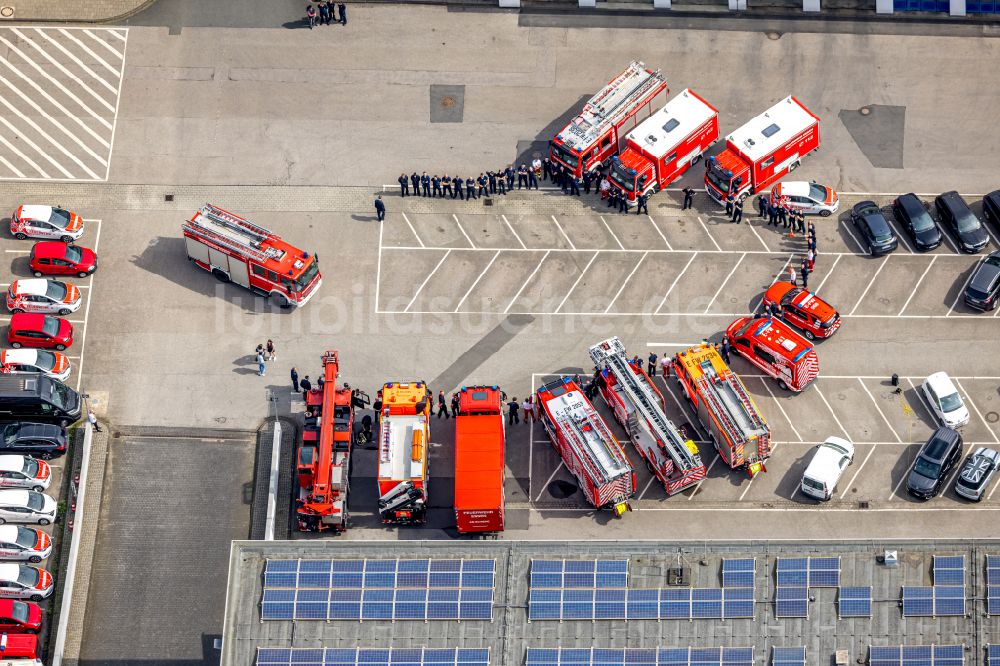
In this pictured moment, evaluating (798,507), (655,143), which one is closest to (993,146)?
(655,143)

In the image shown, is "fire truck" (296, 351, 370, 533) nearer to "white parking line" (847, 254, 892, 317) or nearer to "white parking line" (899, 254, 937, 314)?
"white parking line" (847, 254, 892, 317)

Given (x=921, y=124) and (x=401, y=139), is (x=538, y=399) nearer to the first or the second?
(x=401, y=139)

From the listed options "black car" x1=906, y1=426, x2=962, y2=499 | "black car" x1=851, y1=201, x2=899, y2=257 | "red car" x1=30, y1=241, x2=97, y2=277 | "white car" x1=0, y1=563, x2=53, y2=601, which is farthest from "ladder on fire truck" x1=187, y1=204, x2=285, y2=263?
"black car" x1=906, y1=426, x2=962, y2=499

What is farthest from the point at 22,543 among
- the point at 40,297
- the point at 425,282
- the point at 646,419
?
the point at 646,419

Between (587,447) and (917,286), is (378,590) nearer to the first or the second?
(587,447)

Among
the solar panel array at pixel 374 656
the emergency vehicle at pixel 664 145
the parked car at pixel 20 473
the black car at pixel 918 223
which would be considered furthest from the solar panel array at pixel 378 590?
the black car at pixel 918 223
